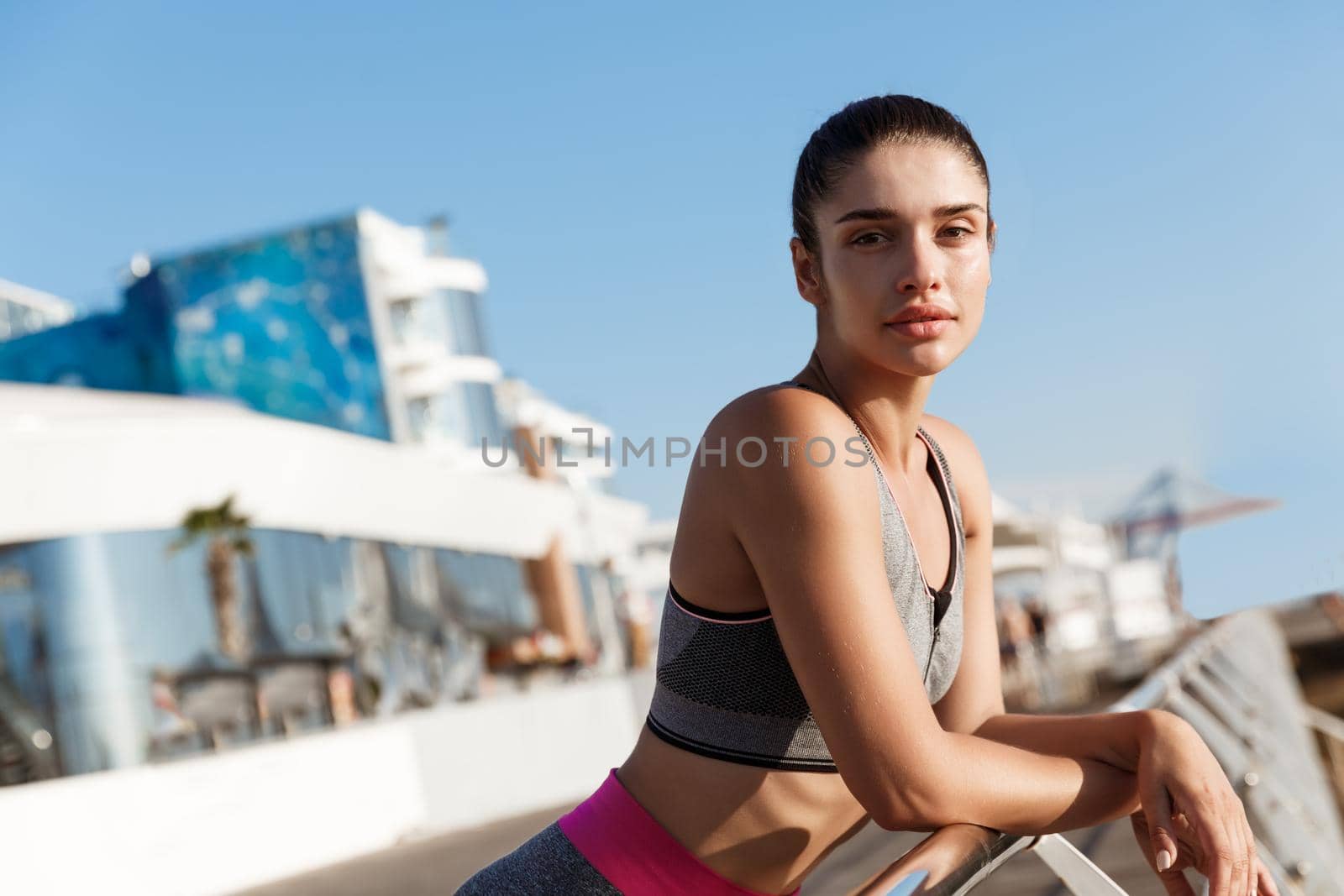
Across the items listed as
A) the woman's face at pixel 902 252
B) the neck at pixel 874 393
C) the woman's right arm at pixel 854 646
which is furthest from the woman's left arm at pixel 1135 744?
the woman's face at pixel 902 252

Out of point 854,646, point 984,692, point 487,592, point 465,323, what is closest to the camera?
point 854,646

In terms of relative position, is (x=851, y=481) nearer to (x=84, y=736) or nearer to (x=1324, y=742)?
(x=1324, y=742)

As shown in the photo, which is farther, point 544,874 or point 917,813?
point 544,874

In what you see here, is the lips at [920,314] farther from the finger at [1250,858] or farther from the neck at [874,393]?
the finger at [1250,858]

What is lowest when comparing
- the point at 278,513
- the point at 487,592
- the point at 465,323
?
the point at 487,592

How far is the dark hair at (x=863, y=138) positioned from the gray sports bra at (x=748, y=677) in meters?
0.28

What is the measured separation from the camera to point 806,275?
5.88 feet

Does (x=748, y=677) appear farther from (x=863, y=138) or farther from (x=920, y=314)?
(x=863, y=138)

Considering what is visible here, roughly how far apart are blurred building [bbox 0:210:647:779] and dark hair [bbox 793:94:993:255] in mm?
1520

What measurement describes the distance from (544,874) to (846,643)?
51 centimetres

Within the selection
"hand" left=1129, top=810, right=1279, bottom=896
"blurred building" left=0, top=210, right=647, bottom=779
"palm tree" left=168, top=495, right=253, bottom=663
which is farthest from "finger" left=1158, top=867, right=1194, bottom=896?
"palm tree" left=168, top=495, right=253, bottom=663

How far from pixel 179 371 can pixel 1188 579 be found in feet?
166

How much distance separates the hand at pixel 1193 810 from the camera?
1568 mm

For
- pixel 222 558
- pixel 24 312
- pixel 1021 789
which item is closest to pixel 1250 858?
pixel 1021 789
